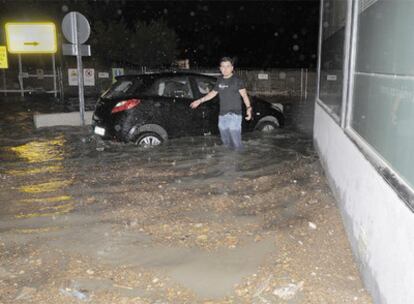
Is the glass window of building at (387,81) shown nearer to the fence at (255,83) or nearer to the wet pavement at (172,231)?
the wet pavement at (172,231)

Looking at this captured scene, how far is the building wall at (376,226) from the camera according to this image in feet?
8.59

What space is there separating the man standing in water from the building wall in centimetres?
304

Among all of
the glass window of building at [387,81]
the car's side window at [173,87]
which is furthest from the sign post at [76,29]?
the glass window of building at [387,81]

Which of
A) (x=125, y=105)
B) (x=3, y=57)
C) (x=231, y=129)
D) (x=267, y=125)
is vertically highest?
(x=3, y=57)

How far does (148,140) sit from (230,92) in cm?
183

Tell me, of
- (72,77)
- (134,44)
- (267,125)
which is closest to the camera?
(267,125)

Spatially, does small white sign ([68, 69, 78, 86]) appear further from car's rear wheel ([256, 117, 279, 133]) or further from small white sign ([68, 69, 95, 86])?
car's rear wheel ([256, 117, 279, 133])

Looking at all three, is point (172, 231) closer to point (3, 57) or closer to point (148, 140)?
point (148, 140)

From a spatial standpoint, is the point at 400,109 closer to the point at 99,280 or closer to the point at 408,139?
the point at 408,139

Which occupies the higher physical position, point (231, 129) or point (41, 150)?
point (231, 129)

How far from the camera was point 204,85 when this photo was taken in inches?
360

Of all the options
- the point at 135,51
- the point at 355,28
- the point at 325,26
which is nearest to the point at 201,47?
the point at 135,51

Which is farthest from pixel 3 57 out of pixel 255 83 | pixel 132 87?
pixel 132 87

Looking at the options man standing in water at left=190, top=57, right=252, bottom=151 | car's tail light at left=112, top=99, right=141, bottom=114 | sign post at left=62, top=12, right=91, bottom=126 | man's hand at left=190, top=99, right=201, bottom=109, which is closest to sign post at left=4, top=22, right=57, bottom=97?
sign post at left=62, top=12, right=91, bottom=126
